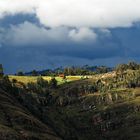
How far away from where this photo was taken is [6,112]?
197 metres

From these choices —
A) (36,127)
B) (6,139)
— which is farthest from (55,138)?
(6,139)

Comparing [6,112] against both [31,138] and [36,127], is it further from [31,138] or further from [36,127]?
[31,138]

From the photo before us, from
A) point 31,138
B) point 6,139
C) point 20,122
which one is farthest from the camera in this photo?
point 20,122

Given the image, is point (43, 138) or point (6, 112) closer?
point (43, 138)

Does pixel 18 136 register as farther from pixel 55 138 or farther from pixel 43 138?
pixel 55 138

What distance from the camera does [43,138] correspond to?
7156 inches

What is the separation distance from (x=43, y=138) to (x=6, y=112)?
23.4m

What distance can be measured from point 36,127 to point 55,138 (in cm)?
880

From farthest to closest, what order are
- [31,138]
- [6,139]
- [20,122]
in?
[20,122] → [31,138] → [6,139]

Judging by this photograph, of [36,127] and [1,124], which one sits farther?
[36,127]

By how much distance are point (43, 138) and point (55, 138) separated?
12082 millimetres

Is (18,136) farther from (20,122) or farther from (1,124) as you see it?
(20,122)

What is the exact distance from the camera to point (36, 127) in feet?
639

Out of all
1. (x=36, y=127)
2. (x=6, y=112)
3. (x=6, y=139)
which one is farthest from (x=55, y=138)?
(x=6, y=139)
